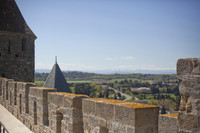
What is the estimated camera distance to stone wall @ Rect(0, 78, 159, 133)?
264 centimetres

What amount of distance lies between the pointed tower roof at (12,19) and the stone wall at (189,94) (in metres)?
14.2

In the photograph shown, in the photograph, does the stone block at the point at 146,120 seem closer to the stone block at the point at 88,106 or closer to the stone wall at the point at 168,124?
the stone wall at the point at 168,124

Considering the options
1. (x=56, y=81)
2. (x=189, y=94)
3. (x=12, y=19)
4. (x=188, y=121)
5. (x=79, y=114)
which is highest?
(x=12, y=19)

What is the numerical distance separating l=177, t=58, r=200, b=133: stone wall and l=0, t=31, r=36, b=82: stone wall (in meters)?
13.8

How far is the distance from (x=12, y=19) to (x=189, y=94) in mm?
14949

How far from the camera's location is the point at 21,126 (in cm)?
627

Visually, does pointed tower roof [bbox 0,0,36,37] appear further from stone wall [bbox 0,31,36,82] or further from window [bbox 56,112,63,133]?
window [bbox 56,112,63,133]

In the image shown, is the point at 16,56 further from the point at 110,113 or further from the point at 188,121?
the point at 188,121

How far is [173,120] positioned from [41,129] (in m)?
3.51

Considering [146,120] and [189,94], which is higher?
[189,94]

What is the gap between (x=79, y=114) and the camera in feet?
12.6

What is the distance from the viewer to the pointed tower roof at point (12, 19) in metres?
14.6

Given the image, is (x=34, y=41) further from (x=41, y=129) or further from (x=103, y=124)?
(x=103, y=124)

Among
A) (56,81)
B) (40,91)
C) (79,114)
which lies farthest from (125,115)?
(56,81)
